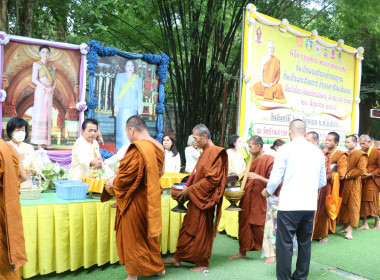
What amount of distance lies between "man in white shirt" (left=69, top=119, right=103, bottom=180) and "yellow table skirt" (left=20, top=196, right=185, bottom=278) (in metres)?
0.77

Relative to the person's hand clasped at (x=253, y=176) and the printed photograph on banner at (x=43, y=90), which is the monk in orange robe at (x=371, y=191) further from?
the printed photograph on banner at (x=43, y=90)

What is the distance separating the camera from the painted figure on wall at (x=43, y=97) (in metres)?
6.09

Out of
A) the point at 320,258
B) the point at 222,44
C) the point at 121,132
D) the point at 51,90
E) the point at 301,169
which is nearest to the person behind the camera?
the point at 301,169

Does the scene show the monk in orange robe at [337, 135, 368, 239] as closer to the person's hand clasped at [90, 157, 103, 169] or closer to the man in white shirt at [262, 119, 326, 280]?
the man in white shirt at [262, 119, 326, 280]

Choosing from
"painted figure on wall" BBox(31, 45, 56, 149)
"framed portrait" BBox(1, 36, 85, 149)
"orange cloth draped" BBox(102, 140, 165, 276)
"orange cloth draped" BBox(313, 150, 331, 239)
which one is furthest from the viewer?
"painted figure on wall" BBox(31, 45, 56, 149)

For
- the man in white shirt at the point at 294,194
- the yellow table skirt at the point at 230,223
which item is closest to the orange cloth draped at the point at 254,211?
the man in white shirt at the point at 294,194

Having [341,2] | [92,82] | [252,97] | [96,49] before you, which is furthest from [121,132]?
[341,2]

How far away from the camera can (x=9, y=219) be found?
2.74 metres

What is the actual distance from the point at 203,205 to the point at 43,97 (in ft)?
12.1

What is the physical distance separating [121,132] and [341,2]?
226 inches

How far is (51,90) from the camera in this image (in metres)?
6.25

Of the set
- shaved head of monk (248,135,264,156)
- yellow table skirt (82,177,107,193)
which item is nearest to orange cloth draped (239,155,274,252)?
shaved head of monk (248,135,264,156)

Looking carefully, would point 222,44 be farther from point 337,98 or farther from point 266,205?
point 266,205

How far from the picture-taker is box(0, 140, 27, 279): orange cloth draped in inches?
107
